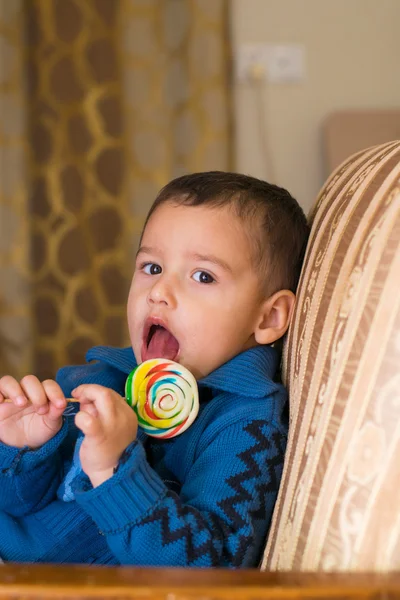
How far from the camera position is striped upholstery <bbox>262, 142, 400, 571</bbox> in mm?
728

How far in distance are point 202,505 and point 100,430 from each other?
0.19 m

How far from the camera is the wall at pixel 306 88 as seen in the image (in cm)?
344

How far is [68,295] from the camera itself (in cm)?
329

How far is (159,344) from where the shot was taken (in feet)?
4.17

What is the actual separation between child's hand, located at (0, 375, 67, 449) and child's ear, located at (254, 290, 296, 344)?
41 centimetres

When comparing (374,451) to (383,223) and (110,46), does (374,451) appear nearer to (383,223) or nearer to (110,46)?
(383,223)

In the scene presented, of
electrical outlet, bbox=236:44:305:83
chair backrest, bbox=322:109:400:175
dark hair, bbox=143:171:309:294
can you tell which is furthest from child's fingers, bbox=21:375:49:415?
electrical outlet, bbox=236:44:305:83

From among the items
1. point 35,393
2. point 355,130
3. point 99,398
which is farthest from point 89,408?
point 355,130

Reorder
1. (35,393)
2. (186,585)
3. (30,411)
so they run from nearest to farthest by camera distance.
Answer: (186,585) → (35,393) → (30,411)

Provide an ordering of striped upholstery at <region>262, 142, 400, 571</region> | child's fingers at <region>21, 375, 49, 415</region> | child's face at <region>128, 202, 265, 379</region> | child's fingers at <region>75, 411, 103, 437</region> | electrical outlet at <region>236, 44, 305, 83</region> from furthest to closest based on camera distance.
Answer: electrical outlet at <region>236, 44, 305, 83</region> → child's face at <region>128, 202, 265, 379</region> → child's fingers at <region>21, 375, 49, 415</region> → child's fingers at <region>75, 411, 103, 437</region> → striped upholstery at <region>262, 142, 400, 571</region>

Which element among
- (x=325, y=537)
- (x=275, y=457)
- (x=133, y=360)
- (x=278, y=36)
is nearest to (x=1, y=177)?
(x=278, y=36)

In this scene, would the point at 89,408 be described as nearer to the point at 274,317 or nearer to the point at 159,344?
the point at 159,344

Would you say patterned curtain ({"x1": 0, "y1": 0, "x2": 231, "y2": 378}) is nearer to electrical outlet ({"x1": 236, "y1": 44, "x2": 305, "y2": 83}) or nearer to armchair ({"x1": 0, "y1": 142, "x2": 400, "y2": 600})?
electrical outlet ({"x1": 236, "y1": 44, "x2": 305, "y2": 83})

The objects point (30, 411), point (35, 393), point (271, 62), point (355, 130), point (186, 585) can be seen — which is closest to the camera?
point (186, 585)
